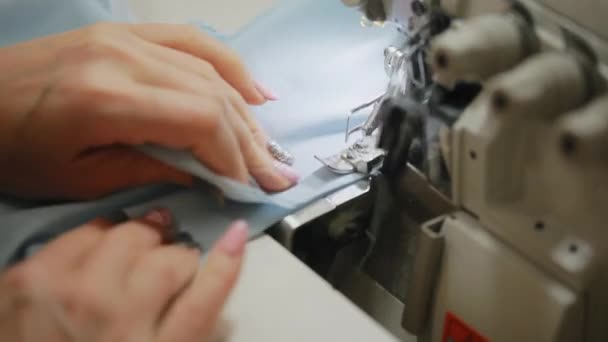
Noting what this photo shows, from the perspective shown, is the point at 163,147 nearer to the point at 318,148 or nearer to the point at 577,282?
the point at 318,148

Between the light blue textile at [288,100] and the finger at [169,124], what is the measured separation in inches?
0.8

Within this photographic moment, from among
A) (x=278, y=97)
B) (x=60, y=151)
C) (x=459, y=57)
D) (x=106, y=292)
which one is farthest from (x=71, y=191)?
(x=459, y=57)

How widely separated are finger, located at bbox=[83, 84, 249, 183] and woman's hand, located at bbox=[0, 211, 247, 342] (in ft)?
0.25

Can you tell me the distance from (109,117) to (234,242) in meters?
0.15

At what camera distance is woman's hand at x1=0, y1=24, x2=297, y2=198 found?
1.98ft

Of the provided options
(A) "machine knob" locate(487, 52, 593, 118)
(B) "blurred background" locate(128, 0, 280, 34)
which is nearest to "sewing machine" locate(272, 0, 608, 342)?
(A) "machine knob" locate(487, 52, 593, 118)

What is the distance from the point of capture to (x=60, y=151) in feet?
2.02

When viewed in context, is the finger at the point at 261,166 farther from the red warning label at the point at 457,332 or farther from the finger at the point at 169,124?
the red warning label at the point at 457,332

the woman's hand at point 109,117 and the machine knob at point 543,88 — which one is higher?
the machine knob at point 543,88

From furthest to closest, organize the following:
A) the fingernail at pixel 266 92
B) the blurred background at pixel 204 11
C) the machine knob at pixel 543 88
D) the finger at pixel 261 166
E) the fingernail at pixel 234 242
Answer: the blurred background at pixel 204 11 < the fingernail at pixel 266 92 < the finger at pixel 261 166 < the fingernail at pixel 234 242 < the machine knob at pixel 543 88

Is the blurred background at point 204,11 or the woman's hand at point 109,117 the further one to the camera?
the blurred background at point 204,11

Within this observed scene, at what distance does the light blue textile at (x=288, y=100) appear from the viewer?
636 millimetres

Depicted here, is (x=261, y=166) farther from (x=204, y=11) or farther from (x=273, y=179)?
(x=204, y=11)

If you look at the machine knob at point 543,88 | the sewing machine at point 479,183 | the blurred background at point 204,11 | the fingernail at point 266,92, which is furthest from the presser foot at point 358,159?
the blurred background at point 204,11
